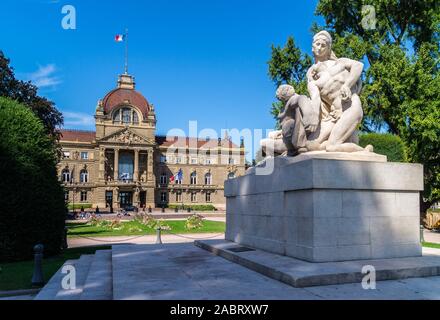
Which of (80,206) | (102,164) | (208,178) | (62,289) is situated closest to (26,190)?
(62,289)

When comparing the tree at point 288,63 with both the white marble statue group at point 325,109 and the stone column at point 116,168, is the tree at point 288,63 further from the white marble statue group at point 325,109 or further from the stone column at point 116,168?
the stone column at point 116,168

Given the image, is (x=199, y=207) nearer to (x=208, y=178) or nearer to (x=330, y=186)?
(x=208, y=178)

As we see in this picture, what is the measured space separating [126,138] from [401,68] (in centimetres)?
5703

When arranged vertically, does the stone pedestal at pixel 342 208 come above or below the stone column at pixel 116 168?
below

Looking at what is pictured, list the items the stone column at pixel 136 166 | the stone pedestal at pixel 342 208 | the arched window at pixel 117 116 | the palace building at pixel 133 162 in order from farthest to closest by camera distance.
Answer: the arched window at pixel 117 116 → the stone column at pixel 136 166 → the palace building at pixel 133 162 → the stone pedestal at pixel 342 208

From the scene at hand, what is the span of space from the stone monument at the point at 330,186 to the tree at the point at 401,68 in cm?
1597

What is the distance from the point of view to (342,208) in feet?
20.2

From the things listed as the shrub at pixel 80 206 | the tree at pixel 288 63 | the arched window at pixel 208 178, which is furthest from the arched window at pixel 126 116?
the tree at pixel 288 63

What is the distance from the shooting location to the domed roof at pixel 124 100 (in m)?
72.2

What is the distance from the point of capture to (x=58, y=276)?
7531mm

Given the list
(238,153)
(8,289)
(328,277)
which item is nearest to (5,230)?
(8,289)

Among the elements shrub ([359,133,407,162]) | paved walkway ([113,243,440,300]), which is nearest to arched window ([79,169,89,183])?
shrub ([359,133,407,162])
